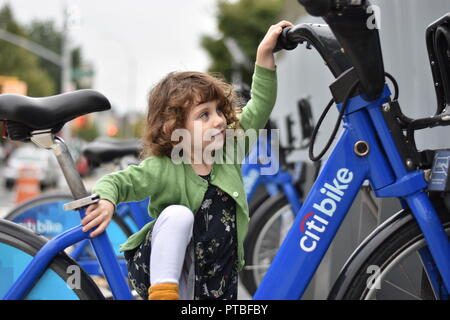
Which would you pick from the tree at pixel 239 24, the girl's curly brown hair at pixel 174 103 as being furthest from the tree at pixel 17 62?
the girl's curly brown hair at pixel 174 103

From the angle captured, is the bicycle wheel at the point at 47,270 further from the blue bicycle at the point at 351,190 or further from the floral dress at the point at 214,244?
the floral dress at the point at 214,244

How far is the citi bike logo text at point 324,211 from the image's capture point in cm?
187

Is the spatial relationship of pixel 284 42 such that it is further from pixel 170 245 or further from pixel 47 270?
pixel 47 270

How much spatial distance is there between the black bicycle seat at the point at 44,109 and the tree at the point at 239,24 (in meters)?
24.9

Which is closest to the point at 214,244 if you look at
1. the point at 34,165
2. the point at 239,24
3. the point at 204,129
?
the point at 204,129

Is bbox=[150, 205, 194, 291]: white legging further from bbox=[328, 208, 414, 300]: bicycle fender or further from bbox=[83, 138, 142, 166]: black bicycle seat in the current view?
bbox=[83, 138, 142, 166]: black bicycle seat

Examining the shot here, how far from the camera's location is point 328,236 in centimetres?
188

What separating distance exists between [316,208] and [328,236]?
0.09 m

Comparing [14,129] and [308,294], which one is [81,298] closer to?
[14,129]

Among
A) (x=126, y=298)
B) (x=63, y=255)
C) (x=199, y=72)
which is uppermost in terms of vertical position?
(x=199, y=72)

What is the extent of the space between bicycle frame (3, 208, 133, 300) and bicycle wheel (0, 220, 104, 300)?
0.03 m

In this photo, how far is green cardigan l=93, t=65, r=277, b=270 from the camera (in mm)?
2043

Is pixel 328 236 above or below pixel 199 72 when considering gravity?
below
